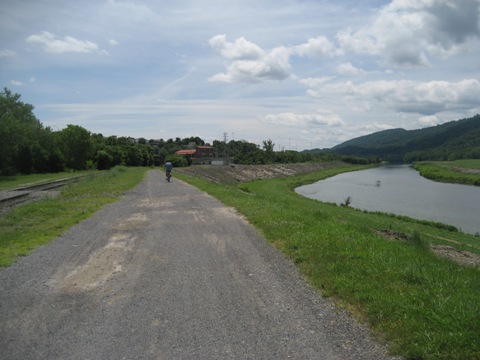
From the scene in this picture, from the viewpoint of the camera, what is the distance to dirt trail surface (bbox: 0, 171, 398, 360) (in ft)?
16.3

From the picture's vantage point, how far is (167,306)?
6301 mm

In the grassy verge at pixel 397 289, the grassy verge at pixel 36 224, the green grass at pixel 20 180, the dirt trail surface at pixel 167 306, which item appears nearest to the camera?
the grassy verge at pixel 397 289

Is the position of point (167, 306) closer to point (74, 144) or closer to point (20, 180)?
point (20, 180)

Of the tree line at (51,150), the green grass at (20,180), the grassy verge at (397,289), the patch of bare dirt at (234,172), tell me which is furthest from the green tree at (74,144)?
the grassy verge at (397,289)

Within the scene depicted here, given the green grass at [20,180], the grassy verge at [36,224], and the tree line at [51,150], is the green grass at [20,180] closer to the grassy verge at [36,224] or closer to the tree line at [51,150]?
the tree line at [51,150]

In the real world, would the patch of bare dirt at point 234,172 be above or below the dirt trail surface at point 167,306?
below

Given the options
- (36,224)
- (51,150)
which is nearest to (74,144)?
(51,150)

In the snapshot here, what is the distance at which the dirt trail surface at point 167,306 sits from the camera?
496 centimetres

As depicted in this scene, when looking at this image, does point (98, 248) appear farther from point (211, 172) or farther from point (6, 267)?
point (211, 172)

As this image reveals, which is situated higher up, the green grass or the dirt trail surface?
the dirt trail surface

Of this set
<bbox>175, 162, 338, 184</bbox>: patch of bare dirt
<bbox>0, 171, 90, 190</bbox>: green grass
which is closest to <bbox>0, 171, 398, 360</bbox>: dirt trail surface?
<bbox>0, 171, 90, 190</bbox>: green grass

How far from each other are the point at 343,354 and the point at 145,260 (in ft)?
18.3

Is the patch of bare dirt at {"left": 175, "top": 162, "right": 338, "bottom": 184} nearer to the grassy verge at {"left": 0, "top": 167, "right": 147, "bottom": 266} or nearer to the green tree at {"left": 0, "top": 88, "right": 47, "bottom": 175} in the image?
the green tree at {"left": 0, "top": 88, "right": 47, "bottom": 175}

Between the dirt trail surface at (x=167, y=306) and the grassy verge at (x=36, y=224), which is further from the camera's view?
the grassy verge at (x=36, y=224)
